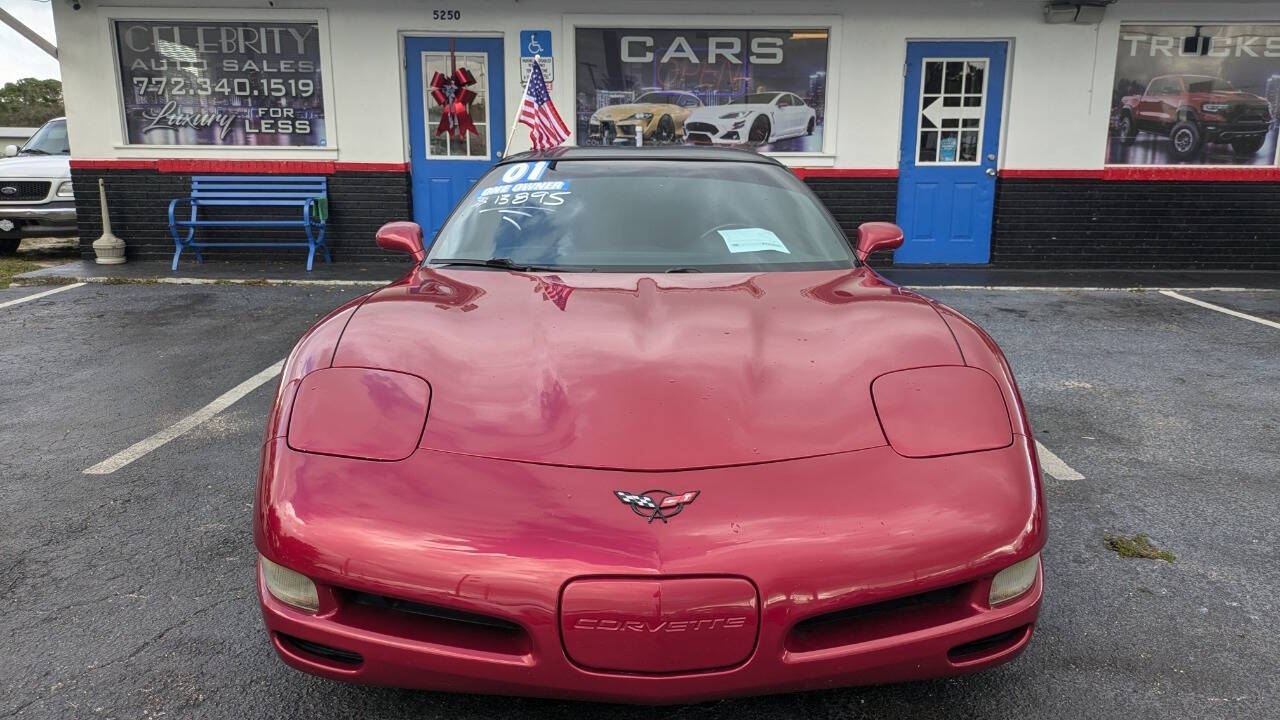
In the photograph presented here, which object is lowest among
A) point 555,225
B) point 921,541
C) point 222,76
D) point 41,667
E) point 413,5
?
point 41,667

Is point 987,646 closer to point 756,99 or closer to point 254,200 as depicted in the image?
point 756,99

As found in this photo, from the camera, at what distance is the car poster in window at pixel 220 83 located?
9.10m

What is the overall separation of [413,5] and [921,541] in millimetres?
8792

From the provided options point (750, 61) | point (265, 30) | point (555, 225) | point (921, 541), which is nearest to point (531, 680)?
point (921, 541)

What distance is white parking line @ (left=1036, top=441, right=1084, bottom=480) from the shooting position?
3426 mm

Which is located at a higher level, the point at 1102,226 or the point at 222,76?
the point at 222,76

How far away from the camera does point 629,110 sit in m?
9.24

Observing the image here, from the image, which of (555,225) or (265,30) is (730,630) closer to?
(555,225)

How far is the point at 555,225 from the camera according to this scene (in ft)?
9.66

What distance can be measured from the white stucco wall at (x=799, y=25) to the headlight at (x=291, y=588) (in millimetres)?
7707

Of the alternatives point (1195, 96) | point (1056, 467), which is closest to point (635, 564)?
point (1056, 467)

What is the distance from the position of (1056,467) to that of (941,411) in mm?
1957

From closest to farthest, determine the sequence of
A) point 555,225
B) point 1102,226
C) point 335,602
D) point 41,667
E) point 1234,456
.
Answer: point 335,602, point 41,667, point 555,225, point 1234,456, point 1102,226

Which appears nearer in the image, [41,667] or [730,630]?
[730,630]
